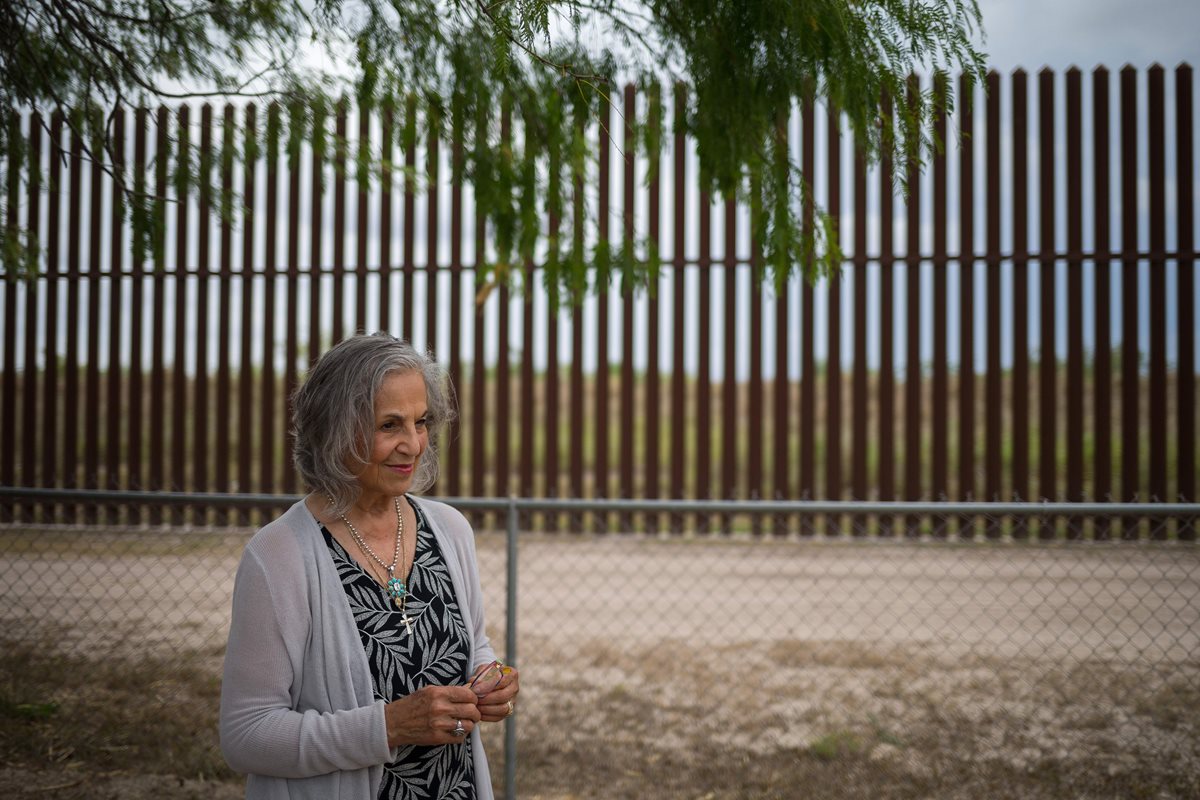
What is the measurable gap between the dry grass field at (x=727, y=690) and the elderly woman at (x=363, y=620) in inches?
77.0

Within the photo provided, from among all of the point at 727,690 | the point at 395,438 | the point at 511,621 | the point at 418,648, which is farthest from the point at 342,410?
the point at 727,690

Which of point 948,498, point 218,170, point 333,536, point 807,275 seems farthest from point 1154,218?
point 333,536

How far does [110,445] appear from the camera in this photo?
26.8 feet

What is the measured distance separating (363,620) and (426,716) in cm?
20

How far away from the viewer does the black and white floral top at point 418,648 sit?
1.38 meters

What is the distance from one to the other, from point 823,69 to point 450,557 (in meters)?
1.63

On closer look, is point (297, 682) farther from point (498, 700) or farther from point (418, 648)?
point (498, 700)

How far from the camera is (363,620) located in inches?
54.0

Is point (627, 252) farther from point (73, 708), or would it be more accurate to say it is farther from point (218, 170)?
point (73, 708)

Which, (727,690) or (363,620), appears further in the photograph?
(727,690)

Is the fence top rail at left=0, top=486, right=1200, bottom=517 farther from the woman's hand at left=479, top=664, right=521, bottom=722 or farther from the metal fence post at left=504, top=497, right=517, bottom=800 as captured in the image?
the woman's hand at left=479, top=664, right=521, bottom=722

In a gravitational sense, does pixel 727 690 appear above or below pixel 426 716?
below

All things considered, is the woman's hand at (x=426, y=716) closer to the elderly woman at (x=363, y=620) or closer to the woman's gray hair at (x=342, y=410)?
the elderly woman at (x=363, y=620)

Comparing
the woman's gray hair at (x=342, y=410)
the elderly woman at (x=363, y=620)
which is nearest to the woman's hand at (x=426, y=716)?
the elderly woman at (x=363, y=620)
